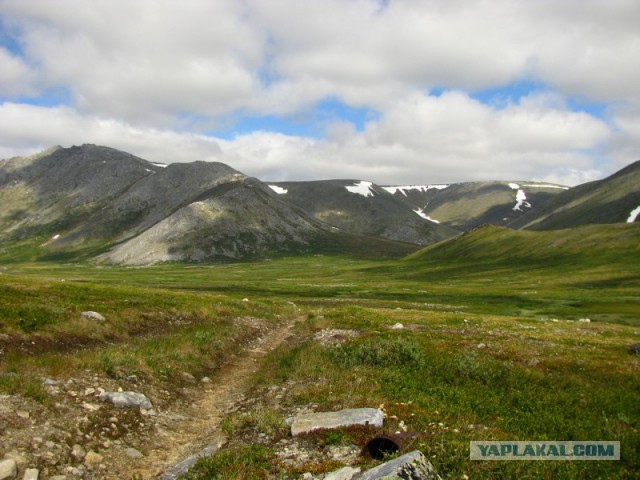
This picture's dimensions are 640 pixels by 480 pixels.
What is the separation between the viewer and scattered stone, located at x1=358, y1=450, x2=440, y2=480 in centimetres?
828

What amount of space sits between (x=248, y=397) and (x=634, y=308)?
68216 mm

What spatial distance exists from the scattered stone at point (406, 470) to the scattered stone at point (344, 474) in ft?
2.54

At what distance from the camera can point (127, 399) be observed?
1550cm

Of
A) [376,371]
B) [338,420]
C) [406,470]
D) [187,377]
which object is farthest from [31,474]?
[376,371]

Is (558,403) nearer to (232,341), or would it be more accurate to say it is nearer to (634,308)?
(232,341)

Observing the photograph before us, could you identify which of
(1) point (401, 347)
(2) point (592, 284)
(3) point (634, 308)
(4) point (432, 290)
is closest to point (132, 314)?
(1) point (401, 347)

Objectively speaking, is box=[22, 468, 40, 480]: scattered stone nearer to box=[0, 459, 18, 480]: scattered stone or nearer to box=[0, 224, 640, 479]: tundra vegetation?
box=[0, 459, 18, 480]: scattered stone

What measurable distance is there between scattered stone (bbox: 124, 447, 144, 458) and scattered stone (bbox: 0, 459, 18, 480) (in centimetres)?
303

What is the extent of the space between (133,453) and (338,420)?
20.6 ft

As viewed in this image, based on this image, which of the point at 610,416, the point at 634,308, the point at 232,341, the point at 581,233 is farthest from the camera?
the point at 581,233

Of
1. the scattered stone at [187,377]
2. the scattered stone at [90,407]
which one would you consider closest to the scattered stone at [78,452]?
the scattered stone at [90,407]

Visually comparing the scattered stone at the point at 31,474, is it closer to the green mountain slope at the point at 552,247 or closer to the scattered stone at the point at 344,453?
the scattered stone at the point at 344,453

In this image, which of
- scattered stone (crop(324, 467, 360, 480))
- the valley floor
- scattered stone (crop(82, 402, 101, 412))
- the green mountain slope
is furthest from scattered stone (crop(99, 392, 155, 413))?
the green mountain slope

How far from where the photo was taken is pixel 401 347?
2180 cm
